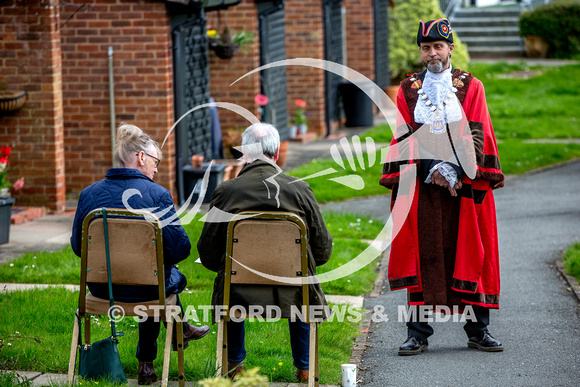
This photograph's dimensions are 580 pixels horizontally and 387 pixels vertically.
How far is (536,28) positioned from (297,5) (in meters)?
13.4

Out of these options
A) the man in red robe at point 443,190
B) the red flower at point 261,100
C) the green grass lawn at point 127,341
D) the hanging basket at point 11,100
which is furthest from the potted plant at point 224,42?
the man in red robe at point 443,190

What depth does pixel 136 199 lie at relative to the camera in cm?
430

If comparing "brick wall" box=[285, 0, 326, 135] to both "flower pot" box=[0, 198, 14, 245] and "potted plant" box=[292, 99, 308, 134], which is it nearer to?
"potted plant" box=[292, 99, 308, 134]

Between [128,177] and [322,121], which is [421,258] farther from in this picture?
[322,121]

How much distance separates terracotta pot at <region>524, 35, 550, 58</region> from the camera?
26991mm

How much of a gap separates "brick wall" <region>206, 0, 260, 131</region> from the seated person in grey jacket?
8.47m

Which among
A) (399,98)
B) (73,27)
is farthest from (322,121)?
(399,98)

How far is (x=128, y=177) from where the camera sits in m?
4.35

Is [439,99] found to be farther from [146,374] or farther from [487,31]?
[487,31]

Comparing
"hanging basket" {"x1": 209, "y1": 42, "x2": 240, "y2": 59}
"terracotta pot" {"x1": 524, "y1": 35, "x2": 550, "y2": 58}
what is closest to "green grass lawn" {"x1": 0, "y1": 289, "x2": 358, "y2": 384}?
"hanging basket" {"x1": 209, "y1": 42, "x2": 240, "y2": 59}

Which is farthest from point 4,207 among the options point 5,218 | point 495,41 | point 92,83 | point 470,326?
point 495,41

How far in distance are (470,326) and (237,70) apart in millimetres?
8269

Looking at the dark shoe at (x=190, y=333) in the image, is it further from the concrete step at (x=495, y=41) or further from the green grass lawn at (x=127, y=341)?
the concrete step at (x=495, y=41)

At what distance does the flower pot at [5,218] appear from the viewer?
7.66 metres
